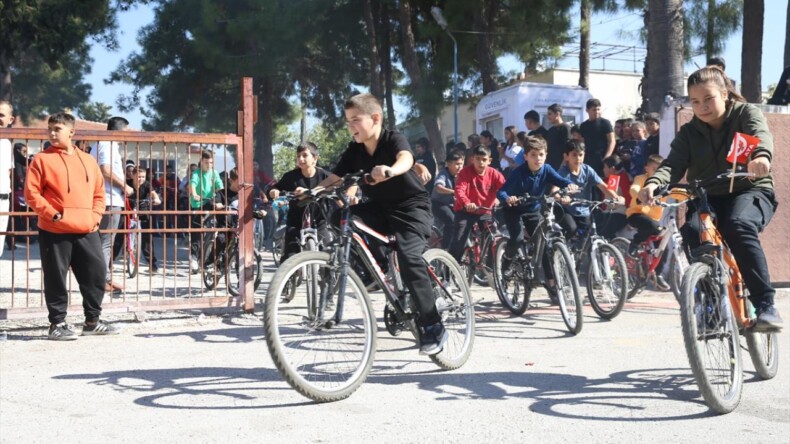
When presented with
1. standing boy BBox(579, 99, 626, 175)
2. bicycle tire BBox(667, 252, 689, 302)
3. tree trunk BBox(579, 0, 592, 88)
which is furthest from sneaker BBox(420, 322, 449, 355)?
tree trunk BBox(579, 0, 592, 88)

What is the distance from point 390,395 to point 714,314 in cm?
185

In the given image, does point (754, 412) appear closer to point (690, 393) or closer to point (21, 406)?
point (690, 393)

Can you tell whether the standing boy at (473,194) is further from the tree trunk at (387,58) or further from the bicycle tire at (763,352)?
the tree trunk at (387,58)

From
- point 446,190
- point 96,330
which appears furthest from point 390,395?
A: point 446,190

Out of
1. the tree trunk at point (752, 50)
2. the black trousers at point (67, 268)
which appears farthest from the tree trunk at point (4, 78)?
the black trousers at point (67, 268)

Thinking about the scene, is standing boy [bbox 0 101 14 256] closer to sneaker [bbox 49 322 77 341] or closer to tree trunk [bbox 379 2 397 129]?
sneaker [bbox 49 322 77 341]

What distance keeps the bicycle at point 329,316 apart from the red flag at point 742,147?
2.05 meters

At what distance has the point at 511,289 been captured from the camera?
27.9 feet

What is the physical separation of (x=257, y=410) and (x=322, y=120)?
26.3 meters

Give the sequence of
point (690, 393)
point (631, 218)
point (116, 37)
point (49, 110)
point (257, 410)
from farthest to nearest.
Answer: point (49, 110), point (116, 37), point (631, 218), point (690, 393), point (257, 410)

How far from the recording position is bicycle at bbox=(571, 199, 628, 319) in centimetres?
813

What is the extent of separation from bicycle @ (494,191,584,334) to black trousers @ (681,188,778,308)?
7.12 ft

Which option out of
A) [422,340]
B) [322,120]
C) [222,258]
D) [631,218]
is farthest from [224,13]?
[422,340]

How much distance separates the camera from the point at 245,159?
319 inches
